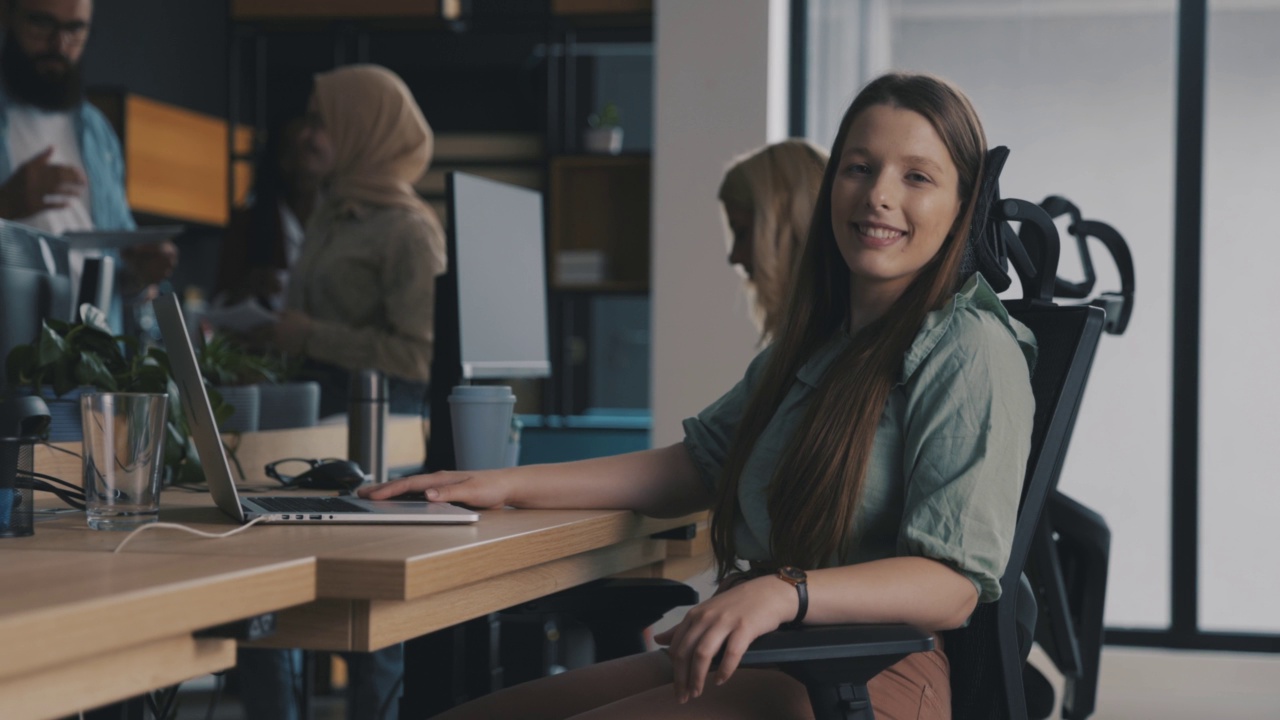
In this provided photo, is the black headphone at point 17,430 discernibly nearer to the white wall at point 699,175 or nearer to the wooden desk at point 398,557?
the wooden desk at point 398,557

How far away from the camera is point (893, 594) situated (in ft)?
3.76

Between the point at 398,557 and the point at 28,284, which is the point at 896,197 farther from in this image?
the point at 28,284

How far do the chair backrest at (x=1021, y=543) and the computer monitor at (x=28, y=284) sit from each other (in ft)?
4.27

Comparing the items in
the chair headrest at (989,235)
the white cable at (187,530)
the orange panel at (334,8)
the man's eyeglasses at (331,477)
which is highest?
the orange panel at (334,8)

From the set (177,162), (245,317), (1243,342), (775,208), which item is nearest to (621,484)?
(775,208)

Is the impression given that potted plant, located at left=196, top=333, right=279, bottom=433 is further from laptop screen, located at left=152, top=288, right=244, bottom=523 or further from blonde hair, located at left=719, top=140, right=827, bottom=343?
Result: blonde hair, located at left=719, top=140, right=827, bottom=343

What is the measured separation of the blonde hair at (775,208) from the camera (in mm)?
2520

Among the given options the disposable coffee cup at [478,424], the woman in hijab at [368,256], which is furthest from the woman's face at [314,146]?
the disposable coffee cup at [478,424]

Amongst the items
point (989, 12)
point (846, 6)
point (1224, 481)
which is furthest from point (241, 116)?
point (1224, 481)

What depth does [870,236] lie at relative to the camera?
1.38 m

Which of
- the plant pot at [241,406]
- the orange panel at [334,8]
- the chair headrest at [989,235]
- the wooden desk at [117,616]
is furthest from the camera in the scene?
the orange panel at [334,8]

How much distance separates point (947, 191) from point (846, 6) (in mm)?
3155

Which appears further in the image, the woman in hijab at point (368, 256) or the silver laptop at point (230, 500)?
the woman in hijab at point (368, 256)

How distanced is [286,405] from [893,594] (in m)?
1.46
